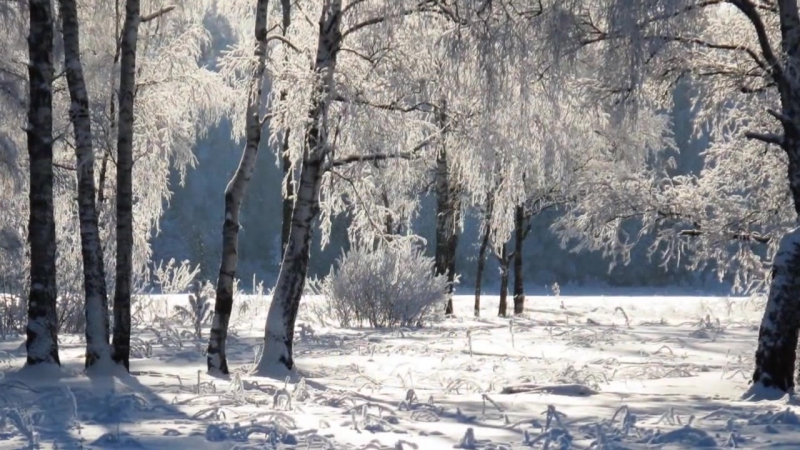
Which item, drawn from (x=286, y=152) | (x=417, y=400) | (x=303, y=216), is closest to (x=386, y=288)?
(x=286, y=152)

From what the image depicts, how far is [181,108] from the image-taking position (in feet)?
44.1

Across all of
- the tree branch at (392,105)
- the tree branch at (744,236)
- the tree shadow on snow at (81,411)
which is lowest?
the tree shadow on snow at (81,411)

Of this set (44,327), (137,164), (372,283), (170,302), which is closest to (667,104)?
(44,327)

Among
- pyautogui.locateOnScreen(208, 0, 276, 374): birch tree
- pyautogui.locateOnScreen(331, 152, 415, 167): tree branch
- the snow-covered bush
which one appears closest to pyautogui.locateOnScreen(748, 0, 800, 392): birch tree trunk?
pyautogui.locateOnScreen(331, 152, 415, 167): tree branch

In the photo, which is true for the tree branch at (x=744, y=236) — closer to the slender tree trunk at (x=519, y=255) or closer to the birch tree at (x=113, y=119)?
the birch tree at (x=113, y=119)

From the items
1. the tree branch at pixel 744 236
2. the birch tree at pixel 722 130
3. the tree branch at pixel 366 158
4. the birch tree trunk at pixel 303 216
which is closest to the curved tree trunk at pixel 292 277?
the birch tree trunk at pixel 303 216

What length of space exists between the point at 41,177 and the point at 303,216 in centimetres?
249

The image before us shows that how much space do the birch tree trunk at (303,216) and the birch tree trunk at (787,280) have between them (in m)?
4.04

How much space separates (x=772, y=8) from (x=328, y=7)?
169 inches

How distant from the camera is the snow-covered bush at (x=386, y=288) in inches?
586

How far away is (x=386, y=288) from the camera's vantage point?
14867 mm

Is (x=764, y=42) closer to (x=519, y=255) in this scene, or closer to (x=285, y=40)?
(x=285, y=40)

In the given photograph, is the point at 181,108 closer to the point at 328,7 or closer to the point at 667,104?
the point at 328,7

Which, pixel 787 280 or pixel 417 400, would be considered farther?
pixel 787 280
